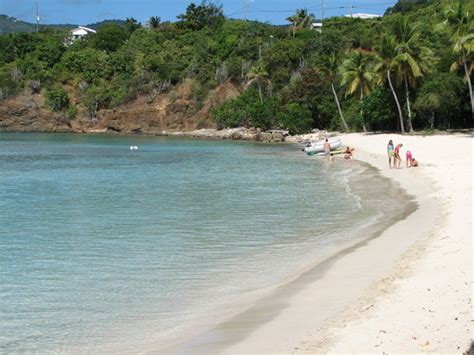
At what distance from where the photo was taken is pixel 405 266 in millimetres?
10336

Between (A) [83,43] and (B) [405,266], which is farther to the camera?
(A) [83,43]

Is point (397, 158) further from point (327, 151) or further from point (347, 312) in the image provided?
point (347, 312)

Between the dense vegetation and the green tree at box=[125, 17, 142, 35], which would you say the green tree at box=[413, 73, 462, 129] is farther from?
the green tree at box=[125, 17, 142, 35]

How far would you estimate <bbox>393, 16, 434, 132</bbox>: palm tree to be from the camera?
4903 centimetres

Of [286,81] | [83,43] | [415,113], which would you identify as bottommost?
[415,113]

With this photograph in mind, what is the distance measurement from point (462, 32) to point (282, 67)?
3861 cm

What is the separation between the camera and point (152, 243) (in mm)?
14352

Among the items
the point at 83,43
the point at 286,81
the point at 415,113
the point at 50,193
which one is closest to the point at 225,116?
the point at 286,81

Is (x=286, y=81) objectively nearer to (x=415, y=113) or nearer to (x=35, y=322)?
(x=415, y=113)

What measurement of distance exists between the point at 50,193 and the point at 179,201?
249 inches

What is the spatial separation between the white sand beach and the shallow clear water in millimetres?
983

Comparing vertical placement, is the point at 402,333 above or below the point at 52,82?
below

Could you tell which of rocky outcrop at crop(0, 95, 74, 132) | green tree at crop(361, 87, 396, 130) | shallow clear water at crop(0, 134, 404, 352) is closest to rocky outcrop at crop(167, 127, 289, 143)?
green tree at crop(361, 87, 396, 130)

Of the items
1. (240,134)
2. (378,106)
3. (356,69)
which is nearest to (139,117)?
(240,134)
